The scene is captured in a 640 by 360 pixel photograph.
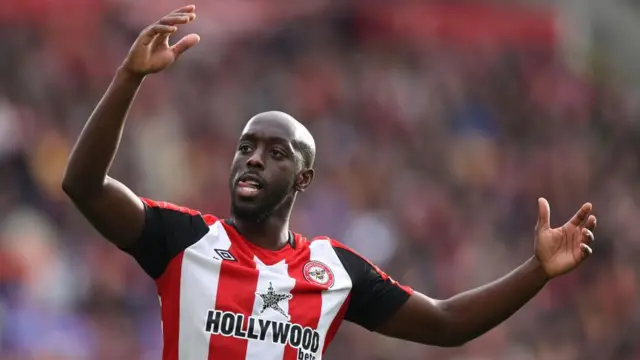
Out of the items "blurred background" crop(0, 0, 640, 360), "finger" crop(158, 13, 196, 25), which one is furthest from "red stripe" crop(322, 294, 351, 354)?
"blurred background" crop(0, 0, 640, 360)

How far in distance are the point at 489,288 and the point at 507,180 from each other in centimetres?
912

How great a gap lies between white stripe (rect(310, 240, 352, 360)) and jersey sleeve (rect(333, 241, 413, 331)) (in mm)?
40

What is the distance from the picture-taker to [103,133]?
16.1 ft

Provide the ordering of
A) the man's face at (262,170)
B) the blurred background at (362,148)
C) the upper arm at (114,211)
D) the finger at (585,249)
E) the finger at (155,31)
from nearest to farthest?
the finger at (155,31) < the upper arm at (114,211) < the man's face at (262,170) < the finger at (585,249) < the blurred background at (362,148)

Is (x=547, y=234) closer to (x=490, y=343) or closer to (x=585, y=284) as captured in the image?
(x=490, y=343)

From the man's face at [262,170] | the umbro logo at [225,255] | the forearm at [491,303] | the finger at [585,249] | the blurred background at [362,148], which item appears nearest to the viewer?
the umbro logo at [225,255]

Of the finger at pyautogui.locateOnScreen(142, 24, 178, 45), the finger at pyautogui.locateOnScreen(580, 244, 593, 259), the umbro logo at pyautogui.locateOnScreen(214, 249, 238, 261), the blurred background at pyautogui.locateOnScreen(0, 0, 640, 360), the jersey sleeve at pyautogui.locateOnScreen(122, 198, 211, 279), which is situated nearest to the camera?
the finger at pyautogui.locateOnScreen(142, 24, 178, 45)

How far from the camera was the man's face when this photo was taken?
567 cm

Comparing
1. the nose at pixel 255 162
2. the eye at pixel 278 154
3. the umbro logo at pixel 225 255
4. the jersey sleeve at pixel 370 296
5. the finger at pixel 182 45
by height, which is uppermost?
the finger at pixel 182 45

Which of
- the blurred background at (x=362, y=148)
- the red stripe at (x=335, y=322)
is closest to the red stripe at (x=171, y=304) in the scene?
the red stripe at (x=335, y=322)

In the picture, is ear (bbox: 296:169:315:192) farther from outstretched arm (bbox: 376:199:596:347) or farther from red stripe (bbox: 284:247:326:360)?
outstretched arm (bbox: 376:199:596:347)

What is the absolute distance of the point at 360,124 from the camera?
50.2 ft

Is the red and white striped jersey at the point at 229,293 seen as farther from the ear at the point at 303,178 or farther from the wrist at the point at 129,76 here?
the wrist at the point at 129,76

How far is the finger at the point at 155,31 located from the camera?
16.0 feet
